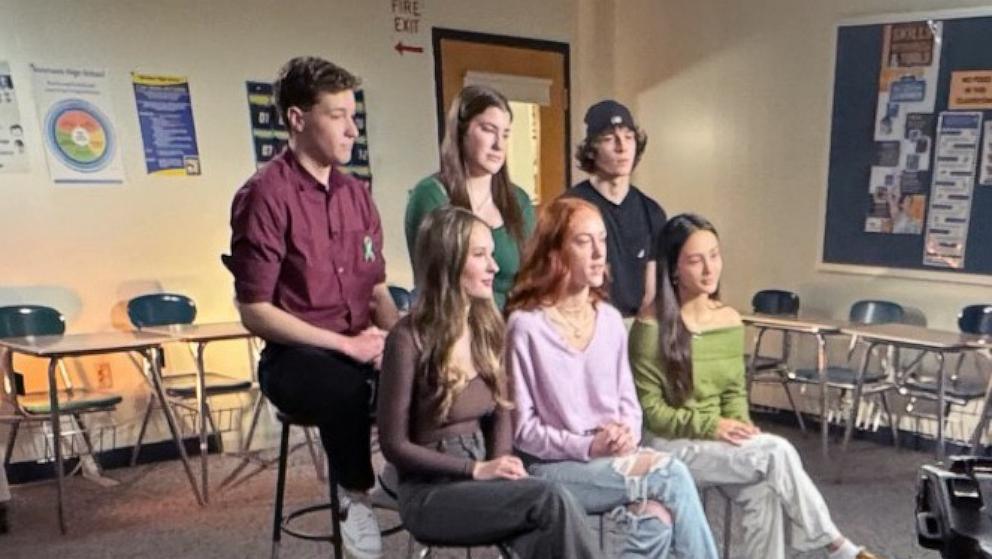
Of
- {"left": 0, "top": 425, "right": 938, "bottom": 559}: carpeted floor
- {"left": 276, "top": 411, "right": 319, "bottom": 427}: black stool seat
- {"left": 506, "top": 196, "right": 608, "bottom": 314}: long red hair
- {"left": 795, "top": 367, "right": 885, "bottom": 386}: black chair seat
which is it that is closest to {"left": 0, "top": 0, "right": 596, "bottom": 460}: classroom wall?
{"left": 0, "top": 425, "right": 938, "bottom": 559}: carpeted floor

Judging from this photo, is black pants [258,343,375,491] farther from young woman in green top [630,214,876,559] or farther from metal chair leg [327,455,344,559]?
young woman in green top [630,214,876,559]

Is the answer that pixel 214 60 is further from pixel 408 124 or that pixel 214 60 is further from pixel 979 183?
pixel 979 183

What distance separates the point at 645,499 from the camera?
1.79 meters

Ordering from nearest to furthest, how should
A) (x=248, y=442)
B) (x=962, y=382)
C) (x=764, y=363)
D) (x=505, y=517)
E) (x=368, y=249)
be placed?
1. (x=505, y=517)
2. (x=368, y=249)
3. (x=962, y=382)
4. (x=248, y=442)
5. (x=764, y=363)

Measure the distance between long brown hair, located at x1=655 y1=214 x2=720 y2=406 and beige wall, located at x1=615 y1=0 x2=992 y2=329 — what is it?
2.37m

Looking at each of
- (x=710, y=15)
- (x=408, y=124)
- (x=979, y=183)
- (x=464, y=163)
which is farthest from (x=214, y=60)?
(x=979, y=183)

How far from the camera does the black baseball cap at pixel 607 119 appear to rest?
230 centimetres

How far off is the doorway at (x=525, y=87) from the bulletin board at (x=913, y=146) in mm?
1652

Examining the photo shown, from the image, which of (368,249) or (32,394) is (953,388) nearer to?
(368,249)

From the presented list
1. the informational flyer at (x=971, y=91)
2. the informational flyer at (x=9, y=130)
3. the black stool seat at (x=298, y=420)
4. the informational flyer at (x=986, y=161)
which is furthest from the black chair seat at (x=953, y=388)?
the informational flyer at (x=9, y=130)

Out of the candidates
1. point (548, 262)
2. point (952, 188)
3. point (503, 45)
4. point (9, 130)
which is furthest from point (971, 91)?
point (9, 130)

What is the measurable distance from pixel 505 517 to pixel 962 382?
113 inches

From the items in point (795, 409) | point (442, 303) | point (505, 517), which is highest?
→ point (442, 303)

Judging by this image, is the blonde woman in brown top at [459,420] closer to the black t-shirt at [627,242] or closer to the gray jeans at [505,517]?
the gray jeans at [505,517]
